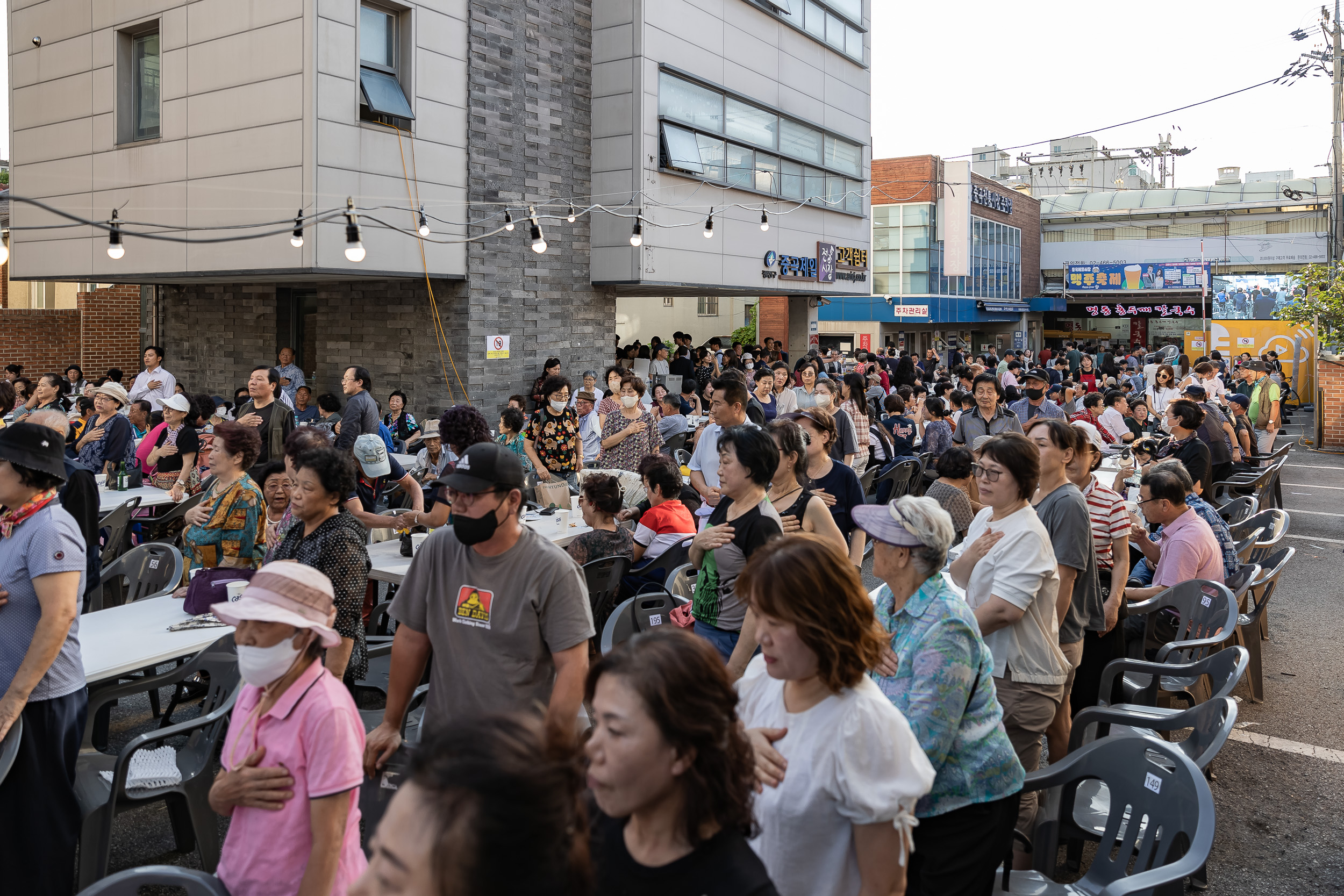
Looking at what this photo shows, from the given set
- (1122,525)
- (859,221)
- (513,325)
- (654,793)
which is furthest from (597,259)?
(654,793)

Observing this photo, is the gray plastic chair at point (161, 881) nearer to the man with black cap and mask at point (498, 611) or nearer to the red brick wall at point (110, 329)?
the man with black cap and mask at point (498, 611)

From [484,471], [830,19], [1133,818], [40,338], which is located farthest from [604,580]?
[40,338]

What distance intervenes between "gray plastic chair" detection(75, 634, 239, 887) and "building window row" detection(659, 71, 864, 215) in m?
13.5

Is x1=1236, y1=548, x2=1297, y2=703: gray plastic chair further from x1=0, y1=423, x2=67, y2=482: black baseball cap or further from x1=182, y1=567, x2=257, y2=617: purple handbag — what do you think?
x1=0, y1=423, x2=67, y2=482: black baseball cap

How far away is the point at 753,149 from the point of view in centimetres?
1923

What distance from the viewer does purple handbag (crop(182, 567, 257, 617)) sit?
15.9 ft

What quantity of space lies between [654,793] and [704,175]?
16726mm

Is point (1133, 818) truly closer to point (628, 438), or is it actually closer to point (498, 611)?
point (498, 611)

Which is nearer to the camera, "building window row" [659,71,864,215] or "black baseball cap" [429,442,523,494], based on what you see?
"black baseball cap" [429,442,523,494]

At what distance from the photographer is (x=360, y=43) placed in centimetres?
1224

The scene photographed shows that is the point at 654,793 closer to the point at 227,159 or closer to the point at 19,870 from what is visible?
the point at 19,870

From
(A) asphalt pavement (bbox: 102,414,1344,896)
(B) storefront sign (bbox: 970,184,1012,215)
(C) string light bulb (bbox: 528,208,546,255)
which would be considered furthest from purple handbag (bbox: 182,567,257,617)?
(B) storefront sign (bbox: 970,184,1012,215)

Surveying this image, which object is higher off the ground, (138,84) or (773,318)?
(138,84)

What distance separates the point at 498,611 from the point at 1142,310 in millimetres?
55482
